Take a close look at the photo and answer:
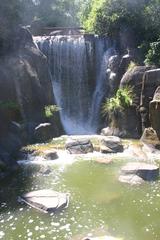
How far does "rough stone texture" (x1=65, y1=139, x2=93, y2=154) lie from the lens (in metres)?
21.5

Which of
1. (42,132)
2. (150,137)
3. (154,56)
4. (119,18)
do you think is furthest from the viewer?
(119,18)

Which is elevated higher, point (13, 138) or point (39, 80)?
point (39, 80)

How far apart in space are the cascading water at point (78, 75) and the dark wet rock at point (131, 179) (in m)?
12.1

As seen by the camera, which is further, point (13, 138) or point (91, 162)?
point (13, 138)

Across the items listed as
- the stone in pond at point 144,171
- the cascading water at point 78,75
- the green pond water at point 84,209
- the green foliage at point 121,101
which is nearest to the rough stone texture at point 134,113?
the green foliage at point 121,101

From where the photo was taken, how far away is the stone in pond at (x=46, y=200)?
44.8ft

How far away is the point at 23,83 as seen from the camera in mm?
27328

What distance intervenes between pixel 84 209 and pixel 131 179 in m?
3.57

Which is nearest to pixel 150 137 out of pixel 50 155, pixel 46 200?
pixel 50 155

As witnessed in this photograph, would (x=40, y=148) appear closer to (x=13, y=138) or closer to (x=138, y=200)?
(x=13, y=138)

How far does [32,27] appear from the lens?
44.9 m

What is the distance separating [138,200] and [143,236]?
109 inches

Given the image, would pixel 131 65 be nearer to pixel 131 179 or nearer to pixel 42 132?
pixel 42 132

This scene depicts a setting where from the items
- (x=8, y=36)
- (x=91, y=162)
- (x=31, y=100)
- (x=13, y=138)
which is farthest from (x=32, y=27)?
(x=91, y=162)
